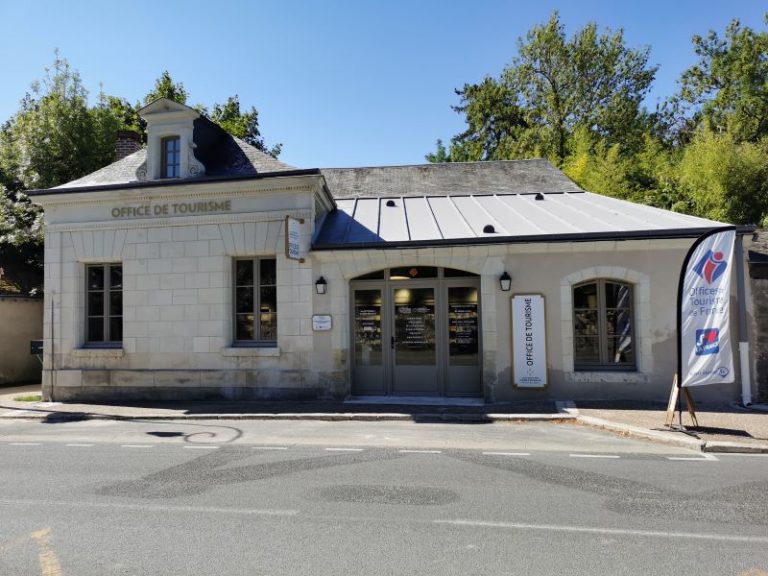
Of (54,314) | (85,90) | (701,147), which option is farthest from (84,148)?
(701,147)

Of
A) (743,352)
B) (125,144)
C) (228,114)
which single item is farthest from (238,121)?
(743,352)

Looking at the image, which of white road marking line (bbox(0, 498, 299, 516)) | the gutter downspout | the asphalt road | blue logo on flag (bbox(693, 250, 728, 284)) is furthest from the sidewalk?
white road marking line (bbox(0, 498, 299, 516))

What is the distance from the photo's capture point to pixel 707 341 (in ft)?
27.2

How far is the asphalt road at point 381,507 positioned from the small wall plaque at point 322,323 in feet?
11.7

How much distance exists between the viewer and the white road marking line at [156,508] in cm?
490

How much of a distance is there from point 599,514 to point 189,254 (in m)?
10.1

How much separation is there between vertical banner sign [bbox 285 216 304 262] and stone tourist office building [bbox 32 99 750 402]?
0.19 feet

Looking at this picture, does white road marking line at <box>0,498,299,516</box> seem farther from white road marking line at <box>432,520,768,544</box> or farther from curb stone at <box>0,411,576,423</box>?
curb stone at <box>0,411,576,423</box>

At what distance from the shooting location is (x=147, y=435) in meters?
Answer: 8.88

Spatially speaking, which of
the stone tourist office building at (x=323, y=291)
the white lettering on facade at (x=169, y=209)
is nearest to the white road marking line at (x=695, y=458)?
the stone tourist office building at (x=323, y=291)

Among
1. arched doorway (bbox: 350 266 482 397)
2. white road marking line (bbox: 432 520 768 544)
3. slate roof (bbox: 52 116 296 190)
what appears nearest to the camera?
white road marking line (bbox: 432 520 768 544)

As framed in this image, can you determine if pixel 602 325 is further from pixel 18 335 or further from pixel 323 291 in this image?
pixel 18 335

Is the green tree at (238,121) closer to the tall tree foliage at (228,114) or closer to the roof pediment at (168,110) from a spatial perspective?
the tall tree foliage at (228,114)

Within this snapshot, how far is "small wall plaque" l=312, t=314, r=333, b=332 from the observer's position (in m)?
11.6
